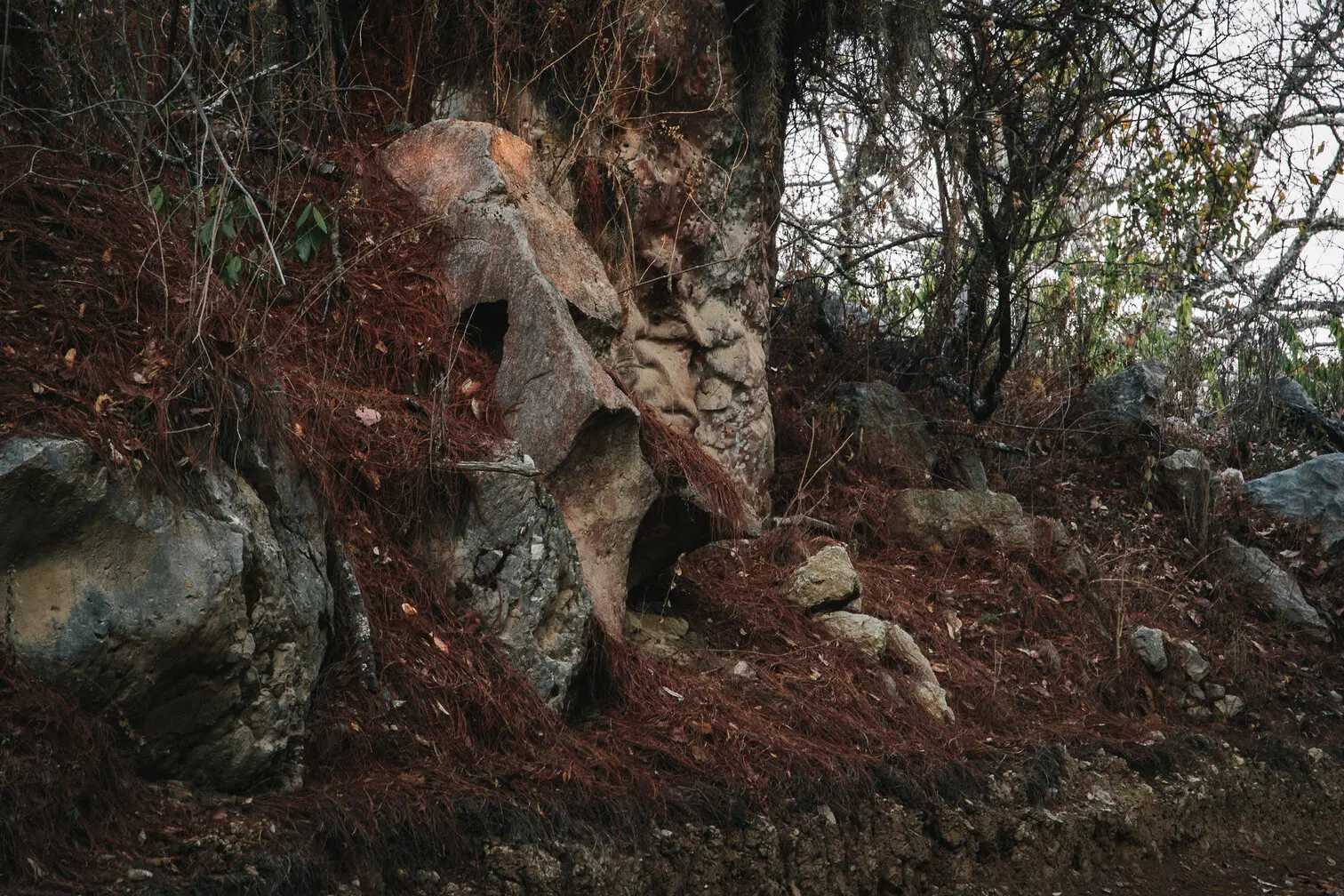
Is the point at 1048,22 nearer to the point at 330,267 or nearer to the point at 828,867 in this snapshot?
the point at 330,267

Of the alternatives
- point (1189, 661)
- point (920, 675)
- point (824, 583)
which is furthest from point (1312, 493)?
point (824, 583)

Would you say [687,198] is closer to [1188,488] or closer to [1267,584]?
[1188,488]

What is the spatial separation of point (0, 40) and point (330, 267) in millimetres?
1467

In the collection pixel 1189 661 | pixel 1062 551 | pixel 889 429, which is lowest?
pixel 1189 661

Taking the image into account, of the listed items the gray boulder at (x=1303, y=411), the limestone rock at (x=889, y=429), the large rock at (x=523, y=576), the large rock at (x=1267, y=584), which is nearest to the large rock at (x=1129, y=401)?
the large rock at (x=1267, y=584)

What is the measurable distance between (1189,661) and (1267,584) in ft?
5.71

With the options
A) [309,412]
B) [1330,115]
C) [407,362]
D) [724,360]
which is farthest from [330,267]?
[1330,115]

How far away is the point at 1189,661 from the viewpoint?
704 centimetres

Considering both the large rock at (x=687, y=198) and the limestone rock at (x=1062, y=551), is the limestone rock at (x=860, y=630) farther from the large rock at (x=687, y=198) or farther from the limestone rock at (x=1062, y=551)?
the limestone rock at (x=1062, y=551)

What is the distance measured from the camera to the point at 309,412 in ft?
14.3

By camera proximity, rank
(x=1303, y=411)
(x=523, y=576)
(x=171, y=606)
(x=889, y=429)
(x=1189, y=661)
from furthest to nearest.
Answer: (x=1303, y=411), (x=889, y=429), (x=1189, y=661), (x=523, y=576), (x=171, y=606)

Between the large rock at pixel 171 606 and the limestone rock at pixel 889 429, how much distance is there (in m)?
5.01

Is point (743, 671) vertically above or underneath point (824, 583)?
underneath

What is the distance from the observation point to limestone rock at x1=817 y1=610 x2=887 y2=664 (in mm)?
5711
